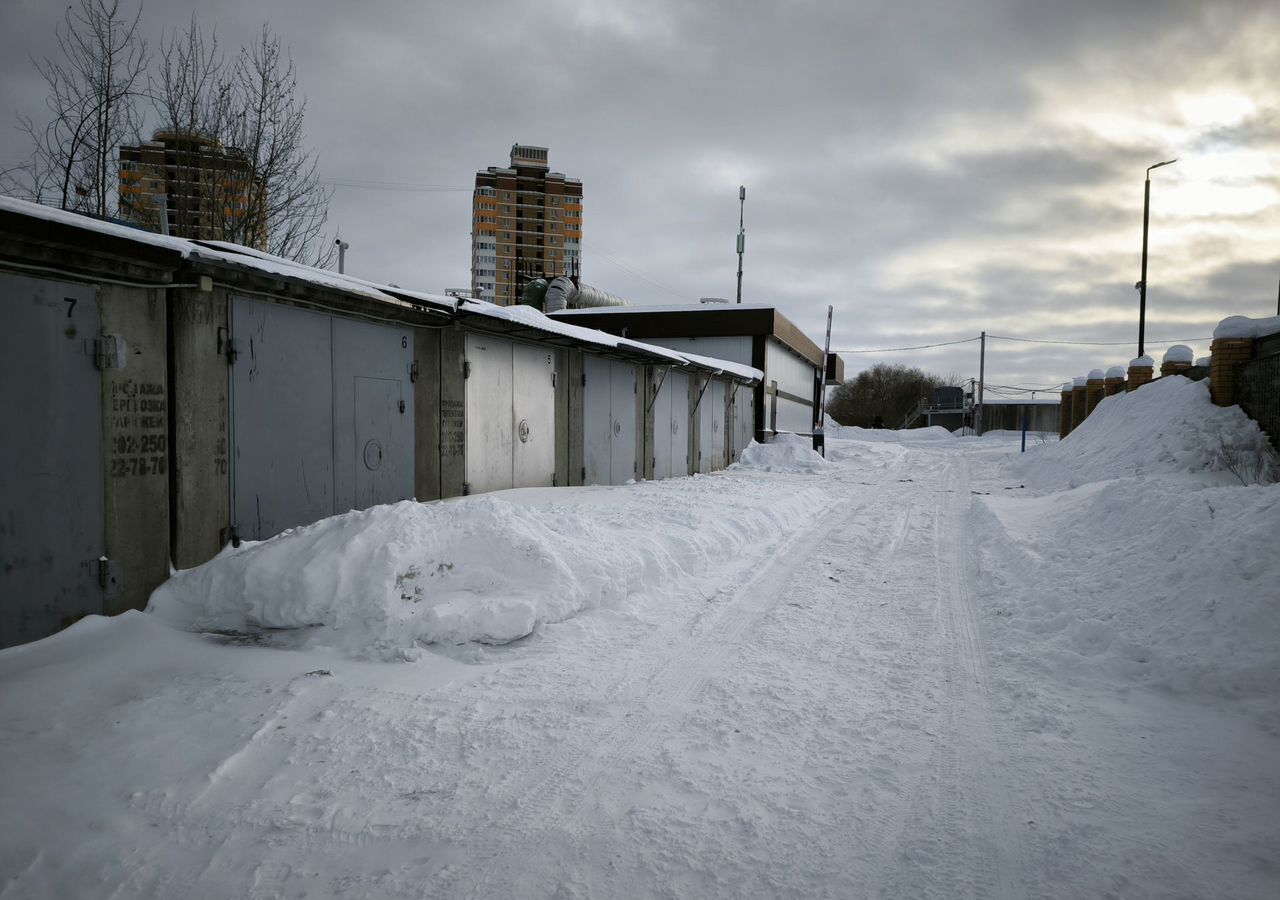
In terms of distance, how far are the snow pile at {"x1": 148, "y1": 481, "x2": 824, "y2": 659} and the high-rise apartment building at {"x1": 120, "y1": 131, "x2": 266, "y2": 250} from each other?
395 inches

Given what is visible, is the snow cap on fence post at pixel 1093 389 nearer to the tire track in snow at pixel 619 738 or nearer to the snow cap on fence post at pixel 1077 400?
the snow cap on fence post at pixel 1077 400

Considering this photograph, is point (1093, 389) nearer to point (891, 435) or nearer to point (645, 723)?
point (645, 723)

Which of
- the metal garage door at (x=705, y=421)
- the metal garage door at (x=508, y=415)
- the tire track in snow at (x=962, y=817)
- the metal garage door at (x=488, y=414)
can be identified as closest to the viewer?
the tire track in snow at (x=962, y=817)

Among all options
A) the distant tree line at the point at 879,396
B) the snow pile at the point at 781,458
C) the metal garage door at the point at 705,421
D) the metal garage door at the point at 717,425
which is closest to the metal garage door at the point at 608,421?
the metal garage door at the point at 705,421

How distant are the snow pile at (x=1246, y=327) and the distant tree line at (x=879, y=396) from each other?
187ft

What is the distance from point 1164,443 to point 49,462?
16.5 meters

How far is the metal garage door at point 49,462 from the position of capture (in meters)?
4.09

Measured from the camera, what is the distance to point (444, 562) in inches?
201

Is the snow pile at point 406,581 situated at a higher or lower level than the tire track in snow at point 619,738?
higher

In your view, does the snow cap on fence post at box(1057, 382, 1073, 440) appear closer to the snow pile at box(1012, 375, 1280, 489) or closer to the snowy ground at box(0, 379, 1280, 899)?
the snow pile at box(1012, 375, 1280, 489)

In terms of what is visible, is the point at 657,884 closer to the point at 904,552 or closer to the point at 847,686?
the point at 847,686

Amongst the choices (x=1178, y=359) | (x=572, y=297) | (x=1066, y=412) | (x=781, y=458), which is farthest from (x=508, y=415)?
(x=1066, y=412)

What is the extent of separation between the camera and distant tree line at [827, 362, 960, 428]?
6988cm

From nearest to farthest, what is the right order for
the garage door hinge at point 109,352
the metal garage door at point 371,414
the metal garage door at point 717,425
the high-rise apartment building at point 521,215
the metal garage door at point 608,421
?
the garage door hinge at point 109,352 → the metal garage door at point 371,414 → the metal garage door at point 608,421 → the metal garage door at point 717,425 → the high-rise apartment building at point 521,215
